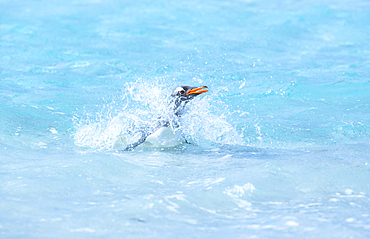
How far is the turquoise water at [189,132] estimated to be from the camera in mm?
3611

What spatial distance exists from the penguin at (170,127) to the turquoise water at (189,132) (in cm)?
20

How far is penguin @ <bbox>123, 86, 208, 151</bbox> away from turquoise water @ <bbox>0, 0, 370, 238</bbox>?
20cm

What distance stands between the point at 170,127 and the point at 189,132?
0.40 m

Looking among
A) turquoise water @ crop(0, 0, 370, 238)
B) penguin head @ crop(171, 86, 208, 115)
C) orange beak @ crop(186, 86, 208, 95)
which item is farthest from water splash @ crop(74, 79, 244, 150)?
orange beak @ crop(186, 86, 208, 95)

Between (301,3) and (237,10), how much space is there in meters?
3.39

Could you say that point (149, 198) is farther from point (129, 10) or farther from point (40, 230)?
point (129, 10)

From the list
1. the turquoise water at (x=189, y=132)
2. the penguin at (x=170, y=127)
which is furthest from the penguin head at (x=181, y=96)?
the turquoise water at (x=189, y=132)

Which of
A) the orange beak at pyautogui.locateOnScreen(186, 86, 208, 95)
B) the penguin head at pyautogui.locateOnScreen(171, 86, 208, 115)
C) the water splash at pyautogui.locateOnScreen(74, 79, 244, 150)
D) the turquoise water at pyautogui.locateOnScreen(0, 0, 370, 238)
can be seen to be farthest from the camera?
the water splash at pyautogui.locateOnScreen(74, 79, 244, 150)

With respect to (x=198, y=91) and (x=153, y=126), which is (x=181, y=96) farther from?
(x=153, y=126)

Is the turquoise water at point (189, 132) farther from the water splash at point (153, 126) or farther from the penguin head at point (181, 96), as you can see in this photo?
the penguin head at point (181, 96)

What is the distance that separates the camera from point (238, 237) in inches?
130

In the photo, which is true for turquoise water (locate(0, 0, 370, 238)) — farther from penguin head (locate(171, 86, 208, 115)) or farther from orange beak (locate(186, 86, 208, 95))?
orange beak (locate(186, 86, 208, 95))

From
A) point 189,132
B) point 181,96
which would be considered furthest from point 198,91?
point 189,132

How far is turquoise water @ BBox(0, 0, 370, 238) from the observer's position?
3611mm
